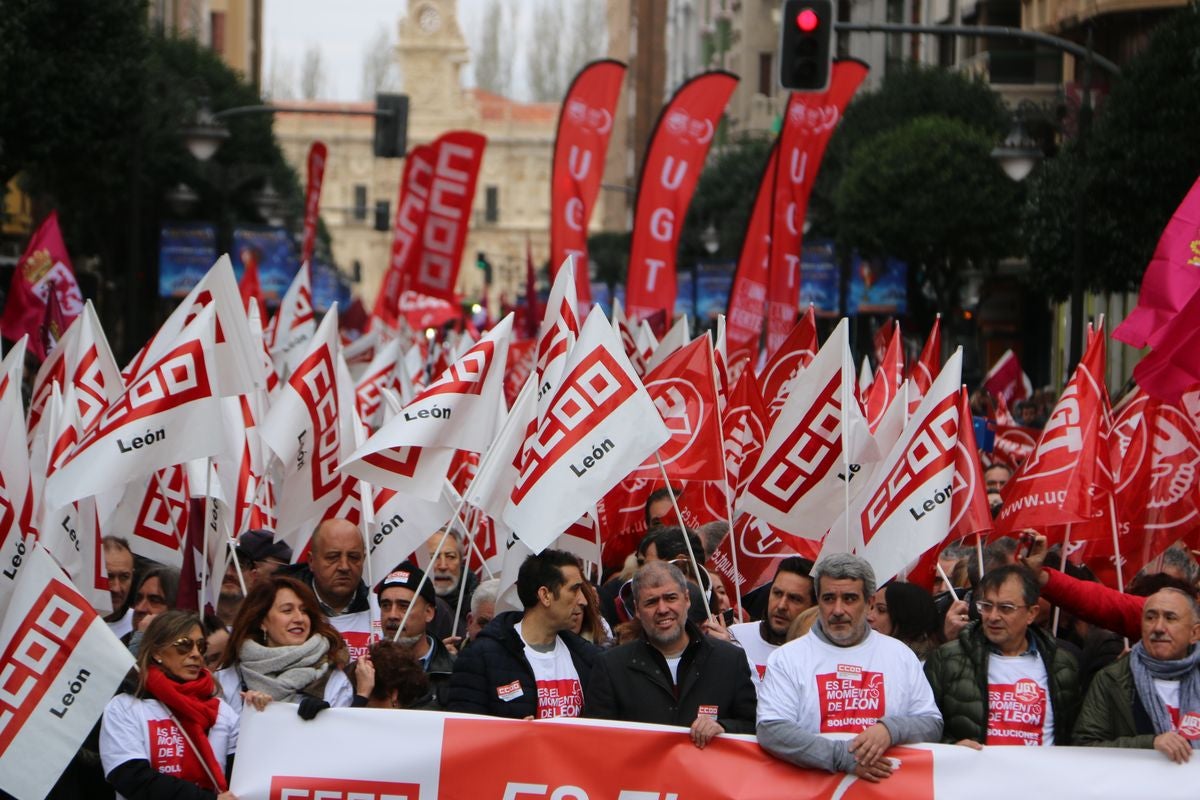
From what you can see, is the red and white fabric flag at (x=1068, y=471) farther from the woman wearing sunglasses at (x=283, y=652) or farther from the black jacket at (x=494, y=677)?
the woman wearing sunglasses at (x=283, y=652)

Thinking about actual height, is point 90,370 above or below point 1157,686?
above

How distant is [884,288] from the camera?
38.6 m

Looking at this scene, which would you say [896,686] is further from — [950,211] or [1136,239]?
[950,211]

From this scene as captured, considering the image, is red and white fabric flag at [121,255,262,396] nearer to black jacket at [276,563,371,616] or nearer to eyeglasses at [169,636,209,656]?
black jacket at [276,563,371,616]

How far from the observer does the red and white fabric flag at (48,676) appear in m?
6.87

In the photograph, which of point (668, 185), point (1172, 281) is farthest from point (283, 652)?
point (668, 185)

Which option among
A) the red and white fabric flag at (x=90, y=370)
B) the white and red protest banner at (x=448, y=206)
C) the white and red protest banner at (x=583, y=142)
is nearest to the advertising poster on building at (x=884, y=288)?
the white and red protest banner at (x=448, y=206)

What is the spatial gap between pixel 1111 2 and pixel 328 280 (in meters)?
30.9

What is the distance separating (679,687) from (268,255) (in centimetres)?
3550

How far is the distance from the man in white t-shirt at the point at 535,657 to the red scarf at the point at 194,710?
79 centimetres

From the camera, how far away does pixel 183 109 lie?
43.2 metres

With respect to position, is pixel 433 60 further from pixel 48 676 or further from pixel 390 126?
pixel 48 676

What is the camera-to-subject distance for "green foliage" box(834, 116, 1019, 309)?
36344mm

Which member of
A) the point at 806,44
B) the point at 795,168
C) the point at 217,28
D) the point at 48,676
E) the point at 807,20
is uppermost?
the point at 217,28
